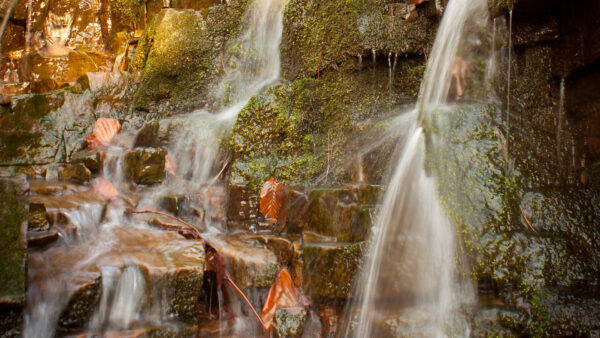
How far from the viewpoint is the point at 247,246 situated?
3.09 metres

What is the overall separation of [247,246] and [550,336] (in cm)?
208

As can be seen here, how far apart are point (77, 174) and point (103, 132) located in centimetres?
100

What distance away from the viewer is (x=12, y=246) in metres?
2.09

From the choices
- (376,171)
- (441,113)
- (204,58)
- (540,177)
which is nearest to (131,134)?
(204,58)

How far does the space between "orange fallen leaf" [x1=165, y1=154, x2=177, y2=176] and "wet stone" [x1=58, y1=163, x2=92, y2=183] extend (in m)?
0.81

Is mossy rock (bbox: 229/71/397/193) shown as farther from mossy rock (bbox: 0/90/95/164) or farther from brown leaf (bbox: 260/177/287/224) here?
mossy rock (bbox: 0/90/95/164)

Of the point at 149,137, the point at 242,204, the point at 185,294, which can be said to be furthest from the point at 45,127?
the point at 185,294

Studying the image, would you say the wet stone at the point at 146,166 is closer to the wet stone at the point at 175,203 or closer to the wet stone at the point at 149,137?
the wet stone at the point at 149,137

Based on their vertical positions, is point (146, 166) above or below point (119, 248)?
above

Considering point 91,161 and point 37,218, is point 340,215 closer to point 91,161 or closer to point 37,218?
point 37,218

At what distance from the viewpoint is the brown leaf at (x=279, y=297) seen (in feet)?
8.85

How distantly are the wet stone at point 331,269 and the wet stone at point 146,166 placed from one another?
223 centimetres

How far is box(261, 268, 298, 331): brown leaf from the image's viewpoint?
2.70m

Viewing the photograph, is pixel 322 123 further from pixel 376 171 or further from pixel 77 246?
pixel 77 246
